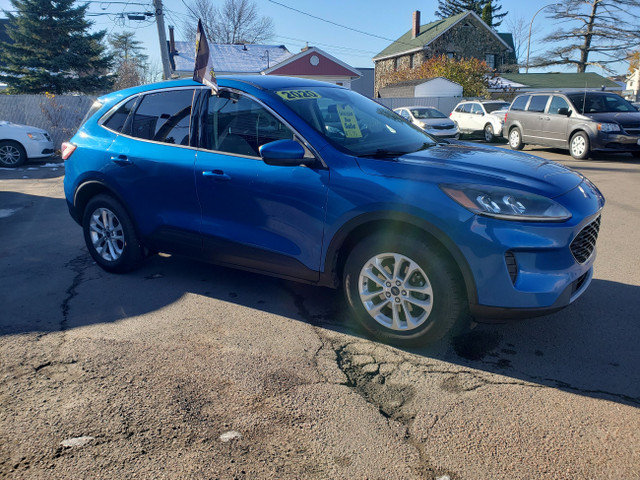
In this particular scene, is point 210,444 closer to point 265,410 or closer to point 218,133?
point 265,410

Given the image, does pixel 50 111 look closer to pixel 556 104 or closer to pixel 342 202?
pixel 556 104

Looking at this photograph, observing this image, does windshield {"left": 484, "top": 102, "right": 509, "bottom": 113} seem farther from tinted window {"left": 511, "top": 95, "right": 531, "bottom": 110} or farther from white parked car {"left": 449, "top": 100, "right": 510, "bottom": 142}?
tinted window {"left": 511, "top": 95, "right": 531, "bottom": 110}

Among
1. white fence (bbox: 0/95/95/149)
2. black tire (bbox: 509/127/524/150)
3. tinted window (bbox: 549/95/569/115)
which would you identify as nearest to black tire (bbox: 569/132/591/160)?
tinted window (bbox: 549/95/569/115)

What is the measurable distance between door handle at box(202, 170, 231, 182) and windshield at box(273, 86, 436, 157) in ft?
2.35

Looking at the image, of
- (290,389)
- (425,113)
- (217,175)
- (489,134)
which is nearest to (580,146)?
(489,134)

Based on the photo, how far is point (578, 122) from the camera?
12.8m

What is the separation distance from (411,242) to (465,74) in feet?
105

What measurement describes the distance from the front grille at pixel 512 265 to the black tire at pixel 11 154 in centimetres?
1434

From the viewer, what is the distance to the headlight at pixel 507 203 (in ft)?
9.82

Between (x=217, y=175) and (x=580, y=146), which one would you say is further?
(x=580, y=146)

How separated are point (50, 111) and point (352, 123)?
17276 mm

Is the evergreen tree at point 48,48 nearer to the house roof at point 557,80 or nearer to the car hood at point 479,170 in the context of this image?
the car hood at point 479,170

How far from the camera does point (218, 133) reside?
4.05 metres

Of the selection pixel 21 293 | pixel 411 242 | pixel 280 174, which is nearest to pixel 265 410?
pixel 411 242
